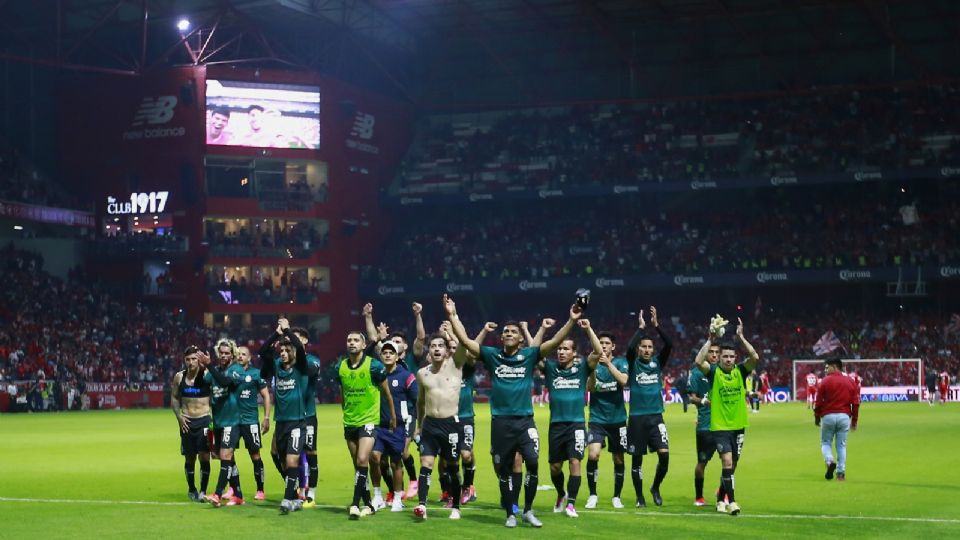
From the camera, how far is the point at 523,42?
82.8 m

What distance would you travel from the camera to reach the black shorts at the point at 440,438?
1830 centimetres

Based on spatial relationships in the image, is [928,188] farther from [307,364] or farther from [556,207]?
[307,364]

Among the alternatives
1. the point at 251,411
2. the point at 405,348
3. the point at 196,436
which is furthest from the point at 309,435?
the point at 196,436

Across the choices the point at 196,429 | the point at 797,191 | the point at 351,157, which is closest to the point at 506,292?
the point at 351,157

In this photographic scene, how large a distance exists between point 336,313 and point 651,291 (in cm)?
1912

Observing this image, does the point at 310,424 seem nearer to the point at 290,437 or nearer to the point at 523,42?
the point at 290,437

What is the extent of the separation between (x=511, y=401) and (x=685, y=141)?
6382 centimetres

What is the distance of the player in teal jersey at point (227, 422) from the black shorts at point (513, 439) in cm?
477

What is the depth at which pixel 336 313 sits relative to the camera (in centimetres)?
7762

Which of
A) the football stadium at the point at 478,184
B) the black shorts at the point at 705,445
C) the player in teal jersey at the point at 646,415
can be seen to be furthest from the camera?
the football stadium at the point at 478,184

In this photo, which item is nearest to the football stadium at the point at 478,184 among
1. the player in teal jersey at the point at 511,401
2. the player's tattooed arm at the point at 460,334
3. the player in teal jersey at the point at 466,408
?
the player in teal jersey at the point at 466,408

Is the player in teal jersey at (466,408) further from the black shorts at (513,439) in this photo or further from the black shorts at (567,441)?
the black shorts at (567,441)

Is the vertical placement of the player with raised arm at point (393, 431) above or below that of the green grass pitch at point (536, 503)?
above

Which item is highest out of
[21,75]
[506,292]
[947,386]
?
[21,75]
